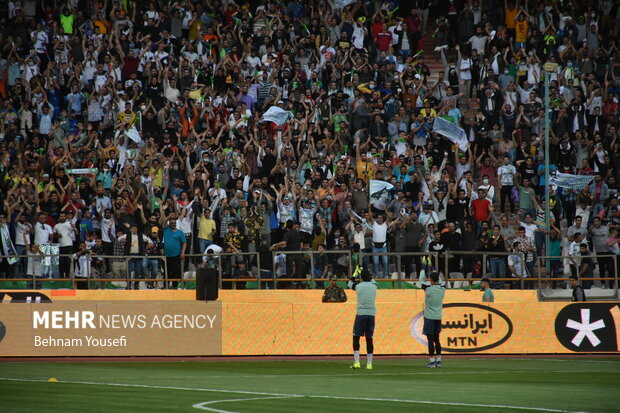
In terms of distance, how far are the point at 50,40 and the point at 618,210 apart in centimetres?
1682

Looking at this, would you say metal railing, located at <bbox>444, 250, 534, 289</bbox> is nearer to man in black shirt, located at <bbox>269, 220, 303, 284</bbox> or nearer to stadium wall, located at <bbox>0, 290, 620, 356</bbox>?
stadium wall, located at <bbox>0, 290, 620, 356</bbox>

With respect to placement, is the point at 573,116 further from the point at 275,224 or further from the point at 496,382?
the point at 496,382

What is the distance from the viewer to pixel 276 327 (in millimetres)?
24844

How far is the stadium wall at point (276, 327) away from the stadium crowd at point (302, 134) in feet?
7.50

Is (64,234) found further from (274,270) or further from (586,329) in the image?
(586,329)

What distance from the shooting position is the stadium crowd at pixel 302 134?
92.3 ft

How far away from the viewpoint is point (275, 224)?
29.1 metres

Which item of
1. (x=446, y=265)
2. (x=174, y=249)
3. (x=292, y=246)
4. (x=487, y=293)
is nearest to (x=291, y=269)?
(x=292, y=246)

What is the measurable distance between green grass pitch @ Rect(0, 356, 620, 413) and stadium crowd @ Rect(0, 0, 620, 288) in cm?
521

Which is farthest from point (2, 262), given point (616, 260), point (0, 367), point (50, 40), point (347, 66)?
point (616, 260)

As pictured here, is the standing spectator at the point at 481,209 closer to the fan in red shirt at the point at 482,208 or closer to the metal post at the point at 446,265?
the fan in red shirt at the point at 482,208

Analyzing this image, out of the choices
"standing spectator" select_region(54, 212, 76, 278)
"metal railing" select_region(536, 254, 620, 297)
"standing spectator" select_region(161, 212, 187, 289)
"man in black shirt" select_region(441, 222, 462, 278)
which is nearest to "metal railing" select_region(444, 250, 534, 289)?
"metal railing" select_region(536, 254, 620, 297)

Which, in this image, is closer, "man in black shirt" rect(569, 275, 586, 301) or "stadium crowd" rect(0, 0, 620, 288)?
"man in black shirt" rect(569, 275, 586, 301)

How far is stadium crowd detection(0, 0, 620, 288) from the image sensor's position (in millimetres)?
28125
